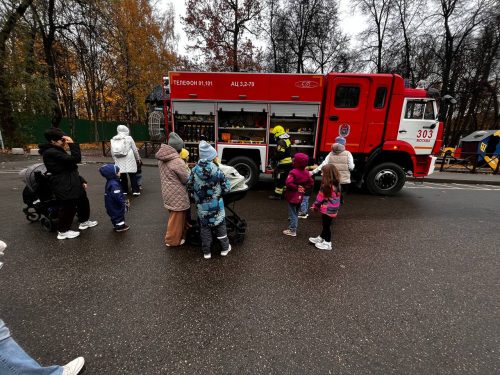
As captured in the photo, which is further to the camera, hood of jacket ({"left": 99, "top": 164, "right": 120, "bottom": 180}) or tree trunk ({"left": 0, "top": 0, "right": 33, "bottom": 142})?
tree trunk ({"left": 0, "top": 0, "right": 33, "bottom": 142})

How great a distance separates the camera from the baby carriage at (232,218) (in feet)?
12.1

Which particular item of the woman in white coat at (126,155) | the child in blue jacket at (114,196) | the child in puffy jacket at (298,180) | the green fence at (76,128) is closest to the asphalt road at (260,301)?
the child in blue jacket at (114,196)

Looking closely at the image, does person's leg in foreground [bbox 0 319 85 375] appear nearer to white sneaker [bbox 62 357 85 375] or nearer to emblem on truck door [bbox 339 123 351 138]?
white sneaker [bbox 62 357 85 375]

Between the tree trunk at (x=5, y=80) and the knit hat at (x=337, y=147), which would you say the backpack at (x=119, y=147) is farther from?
the tree trunk at (x=5, y=80)

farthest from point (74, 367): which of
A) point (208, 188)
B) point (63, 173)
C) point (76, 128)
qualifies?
point (76, 128)

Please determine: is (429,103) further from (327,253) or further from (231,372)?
(231,372)

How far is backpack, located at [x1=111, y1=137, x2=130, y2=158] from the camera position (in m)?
5.65

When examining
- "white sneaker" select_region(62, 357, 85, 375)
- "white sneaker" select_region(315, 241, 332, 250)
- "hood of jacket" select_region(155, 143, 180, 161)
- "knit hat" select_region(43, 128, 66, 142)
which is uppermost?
"knit hat" select_region(43, 128, 66, 142)

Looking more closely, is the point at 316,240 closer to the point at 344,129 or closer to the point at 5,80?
the point at 344,129

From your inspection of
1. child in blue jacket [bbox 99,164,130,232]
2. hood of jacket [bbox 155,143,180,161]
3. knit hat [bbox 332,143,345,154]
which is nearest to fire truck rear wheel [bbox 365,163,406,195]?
knit hat [bbox 332,143,345,154]

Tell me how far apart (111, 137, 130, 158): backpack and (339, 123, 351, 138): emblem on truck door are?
565 cm

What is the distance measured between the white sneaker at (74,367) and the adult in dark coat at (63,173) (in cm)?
275

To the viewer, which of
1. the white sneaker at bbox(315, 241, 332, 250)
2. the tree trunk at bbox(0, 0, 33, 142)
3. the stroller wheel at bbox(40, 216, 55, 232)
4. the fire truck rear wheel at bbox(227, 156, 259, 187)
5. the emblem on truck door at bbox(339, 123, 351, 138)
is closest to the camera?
the white sneaker at bbox(315, 241, 332, 250)

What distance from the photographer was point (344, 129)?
689 centimetres
